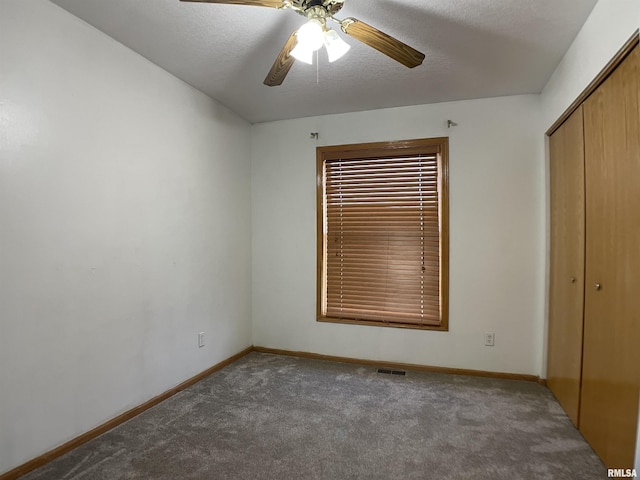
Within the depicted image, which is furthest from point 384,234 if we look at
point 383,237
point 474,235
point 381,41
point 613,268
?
point 381,41

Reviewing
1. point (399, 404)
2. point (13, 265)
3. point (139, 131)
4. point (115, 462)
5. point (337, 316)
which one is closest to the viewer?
point (13, 265)

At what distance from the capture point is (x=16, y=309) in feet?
5.48

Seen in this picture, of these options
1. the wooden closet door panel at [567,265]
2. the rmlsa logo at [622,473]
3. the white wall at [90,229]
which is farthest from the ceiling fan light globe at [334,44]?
→ the rmlsa logo at [622,473]

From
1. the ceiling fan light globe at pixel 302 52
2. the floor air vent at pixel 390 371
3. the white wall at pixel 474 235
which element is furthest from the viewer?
the floor air vent at pixel 390 371

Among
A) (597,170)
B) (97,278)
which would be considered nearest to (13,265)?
(97,278)

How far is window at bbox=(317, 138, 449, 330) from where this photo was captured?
10.3ft

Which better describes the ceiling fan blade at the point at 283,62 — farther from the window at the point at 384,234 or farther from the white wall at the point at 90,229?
the window at the point at 384,234

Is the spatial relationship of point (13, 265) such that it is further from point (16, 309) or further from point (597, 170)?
point (597, 170)

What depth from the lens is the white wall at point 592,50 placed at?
4.95 ft

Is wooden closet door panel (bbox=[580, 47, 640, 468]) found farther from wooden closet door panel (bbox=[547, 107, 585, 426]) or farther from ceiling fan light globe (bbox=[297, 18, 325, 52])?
ceiling fan light globe (bbox=[297, 18, 325, 52])

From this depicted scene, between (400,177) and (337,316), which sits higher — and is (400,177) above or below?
above

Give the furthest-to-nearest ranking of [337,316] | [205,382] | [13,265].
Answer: [337,316] → [205,382] → [13,265]

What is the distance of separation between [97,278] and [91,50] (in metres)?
1.40

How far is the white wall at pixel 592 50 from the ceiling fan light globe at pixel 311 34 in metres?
1.37
